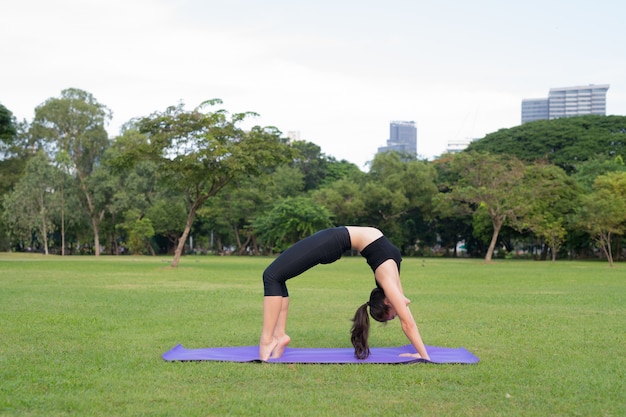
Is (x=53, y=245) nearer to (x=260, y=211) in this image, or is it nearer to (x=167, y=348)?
(x=260, y=211)

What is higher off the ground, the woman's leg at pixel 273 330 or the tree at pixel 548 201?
the tree at pixel 548 201

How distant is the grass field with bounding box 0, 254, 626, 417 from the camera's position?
498 centimetres

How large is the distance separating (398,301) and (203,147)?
72.3 ft

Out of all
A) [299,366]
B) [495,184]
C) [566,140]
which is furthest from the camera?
[566,140]

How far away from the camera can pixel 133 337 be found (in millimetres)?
8477

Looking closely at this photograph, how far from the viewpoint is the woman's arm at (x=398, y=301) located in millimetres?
6598

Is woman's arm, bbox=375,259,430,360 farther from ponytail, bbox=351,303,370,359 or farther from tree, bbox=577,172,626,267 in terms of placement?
tree, bbox=577,172,626,267

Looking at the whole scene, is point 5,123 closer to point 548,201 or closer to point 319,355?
point 319,355

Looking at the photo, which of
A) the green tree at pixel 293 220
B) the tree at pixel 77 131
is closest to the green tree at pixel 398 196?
the green tree at pixel 293 220

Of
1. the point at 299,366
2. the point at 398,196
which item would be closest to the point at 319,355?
the point at 299,366

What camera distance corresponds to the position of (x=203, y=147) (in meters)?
27.8

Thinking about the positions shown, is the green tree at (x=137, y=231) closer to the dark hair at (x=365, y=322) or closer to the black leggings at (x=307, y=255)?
the black leggings at (x=307, y=255)

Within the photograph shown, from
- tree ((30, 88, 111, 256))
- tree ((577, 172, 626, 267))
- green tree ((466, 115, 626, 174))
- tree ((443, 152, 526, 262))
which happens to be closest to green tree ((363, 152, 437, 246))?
green tree ((466, 115, 626, 174))

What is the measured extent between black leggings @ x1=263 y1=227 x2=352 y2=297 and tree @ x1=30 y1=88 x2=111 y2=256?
5313 centimetres
